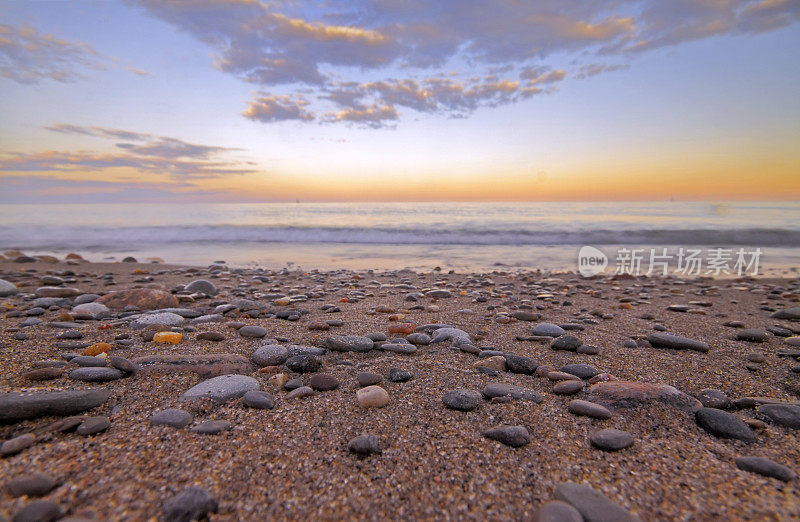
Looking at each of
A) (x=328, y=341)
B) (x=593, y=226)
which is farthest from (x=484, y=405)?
(x=593, y=226)

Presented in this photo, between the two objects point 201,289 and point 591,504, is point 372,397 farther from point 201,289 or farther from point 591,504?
point 201,289

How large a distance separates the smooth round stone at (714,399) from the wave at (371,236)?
39.2 feet

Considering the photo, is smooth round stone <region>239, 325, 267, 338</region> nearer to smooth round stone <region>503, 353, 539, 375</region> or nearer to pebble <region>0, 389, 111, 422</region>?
pebble <region>0, 389, 111, 422</region>

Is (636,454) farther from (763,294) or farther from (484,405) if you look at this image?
(763,294)

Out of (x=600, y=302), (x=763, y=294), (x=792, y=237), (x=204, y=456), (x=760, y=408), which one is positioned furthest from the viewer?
(x=792, y=237)

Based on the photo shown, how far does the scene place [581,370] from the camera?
2.20m

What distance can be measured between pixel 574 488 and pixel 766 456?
0.87 meters

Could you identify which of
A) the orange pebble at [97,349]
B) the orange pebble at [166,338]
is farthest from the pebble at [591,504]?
the orange pebble at [97,349]

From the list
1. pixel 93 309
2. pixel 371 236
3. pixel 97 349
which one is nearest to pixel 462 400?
pixel 97 349

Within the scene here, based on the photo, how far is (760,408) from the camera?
5.75ft

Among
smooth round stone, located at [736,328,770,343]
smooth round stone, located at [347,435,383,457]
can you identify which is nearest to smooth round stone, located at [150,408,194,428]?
A: smooth round stone, located at [347,435,383,457]

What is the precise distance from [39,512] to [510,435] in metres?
1.53

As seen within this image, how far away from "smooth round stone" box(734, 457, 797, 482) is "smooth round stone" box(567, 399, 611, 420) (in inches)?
18.1

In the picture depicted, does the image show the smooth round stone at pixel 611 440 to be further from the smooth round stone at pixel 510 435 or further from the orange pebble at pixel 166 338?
the orange pebble at pixel 166 338
